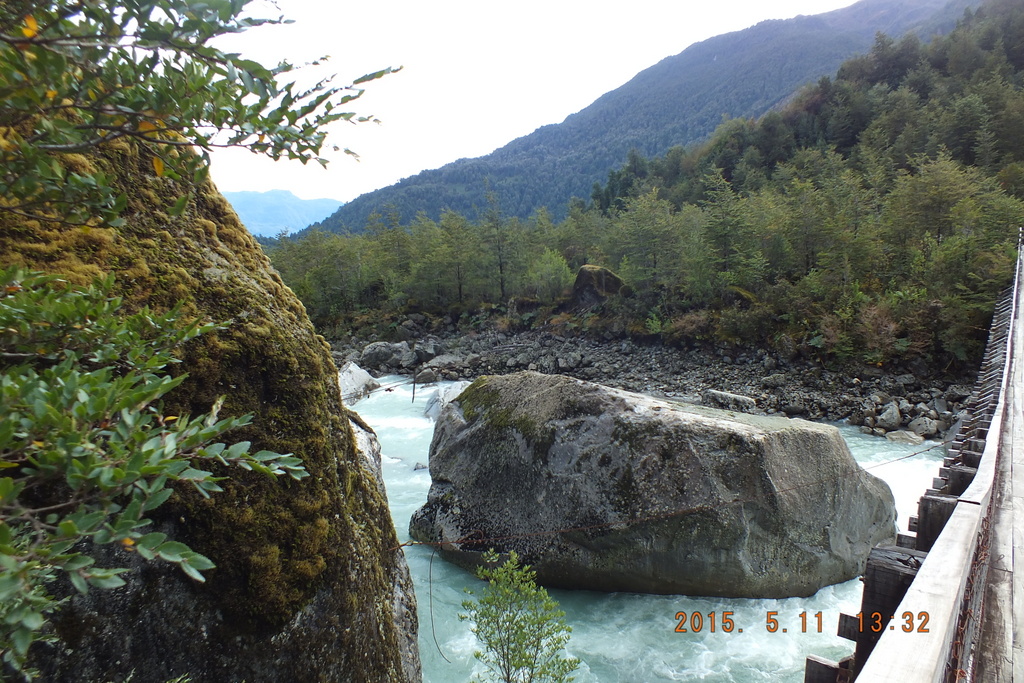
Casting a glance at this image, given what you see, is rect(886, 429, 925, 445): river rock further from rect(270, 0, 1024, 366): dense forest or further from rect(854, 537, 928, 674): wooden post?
rect(854, 537, 928, 674): wooden post

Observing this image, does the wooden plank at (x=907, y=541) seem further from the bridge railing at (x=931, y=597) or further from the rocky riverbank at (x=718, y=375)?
the rocky riverbank at (x=718, y=375)

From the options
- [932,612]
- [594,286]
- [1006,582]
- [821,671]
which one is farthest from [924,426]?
[594,286]

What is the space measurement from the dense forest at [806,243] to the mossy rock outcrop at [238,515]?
61.3 ft

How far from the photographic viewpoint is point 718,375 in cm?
1953

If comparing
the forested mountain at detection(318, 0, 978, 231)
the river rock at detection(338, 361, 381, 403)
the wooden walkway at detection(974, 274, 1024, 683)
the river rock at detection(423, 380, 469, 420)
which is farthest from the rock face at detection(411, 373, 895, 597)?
the forested mountain at detection(318, 0, 978, 231)

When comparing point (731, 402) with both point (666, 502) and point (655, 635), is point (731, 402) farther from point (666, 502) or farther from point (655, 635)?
point (655, 635)

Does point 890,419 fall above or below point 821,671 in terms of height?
below

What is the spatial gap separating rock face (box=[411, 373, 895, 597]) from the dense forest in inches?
511

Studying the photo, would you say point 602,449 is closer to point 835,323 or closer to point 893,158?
point 835,323

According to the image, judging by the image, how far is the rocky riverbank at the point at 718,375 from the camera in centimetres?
1410

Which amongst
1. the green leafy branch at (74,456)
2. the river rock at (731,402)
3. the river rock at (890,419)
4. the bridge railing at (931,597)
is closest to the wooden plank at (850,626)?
the bridge railing at (931,597)

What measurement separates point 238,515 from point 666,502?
5.04 metres

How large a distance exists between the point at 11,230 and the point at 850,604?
8.39m

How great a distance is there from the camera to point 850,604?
6059mm
